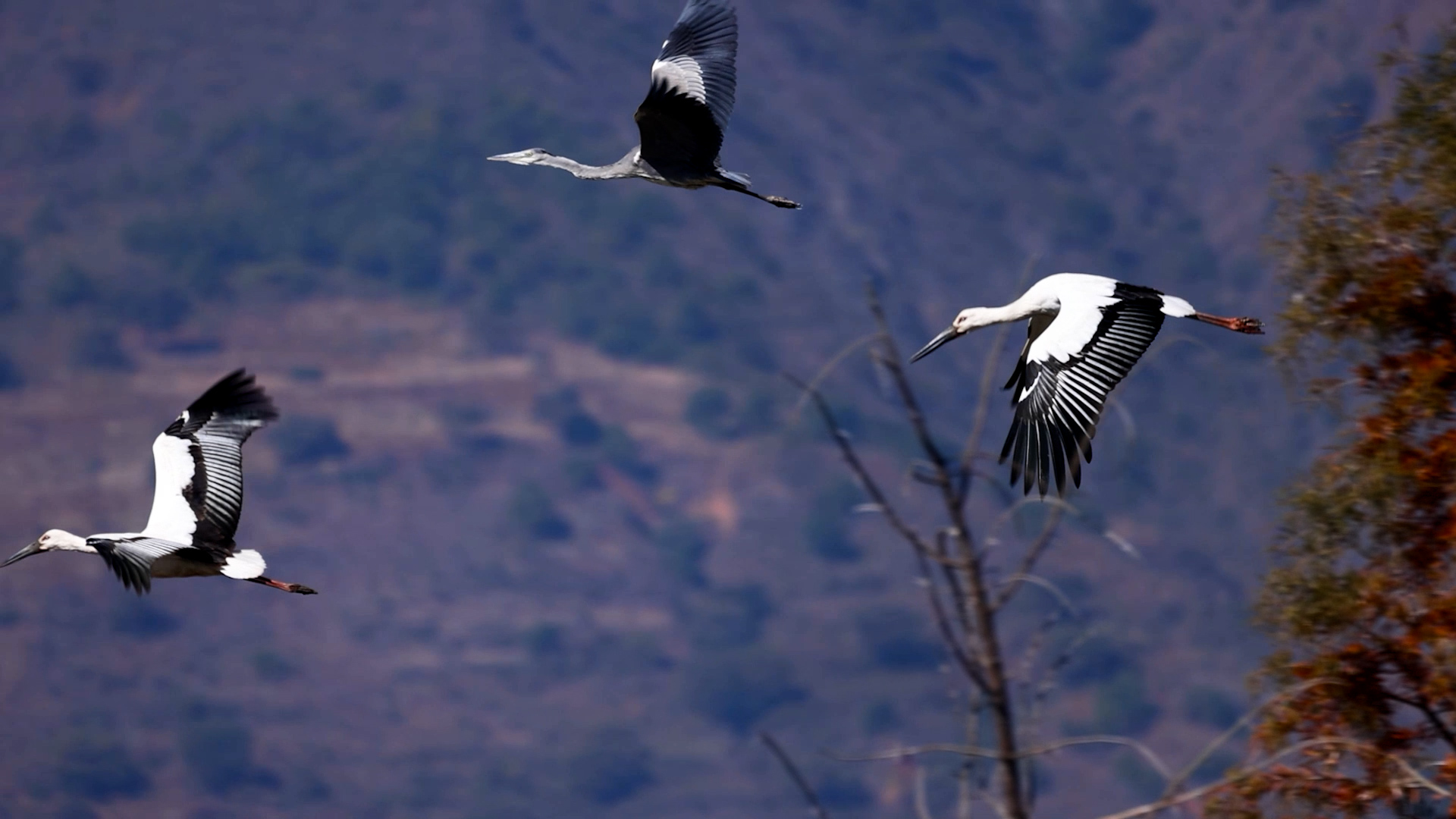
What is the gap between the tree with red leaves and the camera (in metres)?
11.0

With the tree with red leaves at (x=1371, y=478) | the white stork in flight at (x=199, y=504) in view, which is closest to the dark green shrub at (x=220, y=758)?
the white stork in flight at (x=199, y=504)

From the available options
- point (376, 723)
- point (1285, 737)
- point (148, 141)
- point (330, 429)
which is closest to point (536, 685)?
point (376, 723)

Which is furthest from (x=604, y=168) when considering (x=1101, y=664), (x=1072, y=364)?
(x=1101, y=664)

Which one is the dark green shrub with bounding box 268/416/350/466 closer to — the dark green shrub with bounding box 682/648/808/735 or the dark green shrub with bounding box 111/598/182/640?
the dark green shrub with bounding box 111/598/182/640

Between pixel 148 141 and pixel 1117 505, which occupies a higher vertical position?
pixel 148 141

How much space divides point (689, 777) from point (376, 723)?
1767cm

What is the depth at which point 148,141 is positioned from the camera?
144 meters

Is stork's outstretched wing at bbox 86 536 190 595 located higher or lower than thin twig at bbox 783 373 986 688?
higher

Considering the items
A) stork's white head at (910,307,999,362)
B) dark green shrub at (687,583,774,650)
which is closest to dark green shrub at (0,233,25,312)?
dark green shrub at (687,583,774,650)

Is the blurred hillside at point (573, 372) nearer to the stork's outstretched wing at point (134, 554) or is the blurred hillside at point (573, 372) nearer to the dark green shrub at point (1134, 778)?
the dark green shrub at point (1134, 778)

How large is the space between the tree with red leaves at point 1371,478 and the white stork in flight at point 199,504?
5.97 m

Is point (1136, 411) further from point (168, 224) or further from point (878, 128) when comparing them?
→ point (168, 224)

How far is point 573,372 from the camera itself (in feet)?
438

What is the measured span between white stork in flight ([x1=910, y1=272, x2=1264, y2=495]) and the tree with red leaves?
1.00 meters
